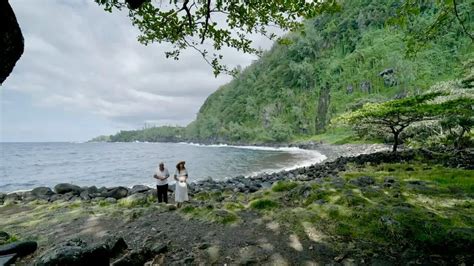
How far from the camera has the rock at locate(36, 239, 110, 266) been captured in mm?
5537

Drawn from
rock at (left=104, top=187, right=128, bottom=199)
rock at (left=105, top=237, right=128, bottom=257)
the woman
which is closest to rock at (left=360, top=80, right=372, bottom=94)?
rock at (left=104, top=187, right=128, bottom=199)

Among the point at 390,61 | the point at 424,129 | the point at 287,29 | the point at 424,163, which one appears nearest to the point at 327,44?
the point at 390,61

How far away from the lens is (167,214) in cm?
1016

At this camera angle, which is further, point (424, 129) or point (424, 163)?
point (424, 129)

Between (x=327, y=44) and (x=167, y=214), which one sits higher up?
(x=327, y=44)

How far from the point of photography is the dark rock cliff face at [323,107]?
120m

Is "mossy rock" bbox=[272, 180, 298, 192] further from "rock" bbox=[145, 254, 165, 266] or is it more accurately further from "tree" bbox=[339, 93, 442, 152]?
"tree" bbox=[339, 93, 442, 152]

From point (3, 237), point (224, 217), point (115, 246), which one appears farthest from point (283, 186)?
point (3, 237)

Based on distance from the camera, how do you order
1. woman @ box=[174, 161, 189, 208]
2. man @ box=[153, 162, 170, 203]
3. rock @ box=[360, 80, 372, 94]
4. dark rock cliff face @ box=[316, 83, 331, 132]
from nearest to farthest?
woman @ box=[174, 161, 189, 208] < man @ box=[153, 162, 170, 203] < rock @ box=[360, 80, 372, 94] < dark rock cliff face @ box=[316, 83, 331, 132]

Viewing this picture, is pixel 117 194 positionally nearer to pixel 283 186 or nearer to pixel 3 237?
pixel 3 237

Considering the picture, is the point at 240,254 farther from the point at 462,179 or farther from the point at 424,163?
the point at 424,163

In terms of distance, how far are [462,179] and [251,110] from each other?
148 metres

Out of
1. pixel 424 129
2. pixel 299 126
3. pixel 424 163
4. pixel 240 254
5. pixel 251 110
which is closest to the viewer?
pixel 240 254

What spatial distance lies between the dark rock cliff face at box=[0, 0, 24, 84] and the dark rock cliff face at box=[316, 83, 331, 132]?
118 meters
